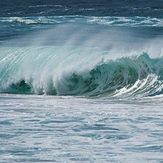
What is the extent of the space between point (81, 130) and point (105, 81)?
627 centimetres

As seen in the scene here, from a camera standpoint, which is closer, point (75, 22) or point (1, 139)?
point (1, 139)

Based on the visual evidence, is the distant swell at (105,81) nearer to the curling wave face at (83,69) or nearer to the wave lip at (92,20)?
the curling wave face at (83,69)

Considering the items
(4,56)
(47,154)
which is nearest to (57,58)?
(4,56)

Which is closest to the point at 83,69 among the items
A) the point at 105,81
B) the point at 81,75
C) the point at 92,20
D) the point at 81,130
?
the point at 81,75

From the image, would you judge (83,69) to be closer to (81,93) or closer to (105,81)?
(105,81)

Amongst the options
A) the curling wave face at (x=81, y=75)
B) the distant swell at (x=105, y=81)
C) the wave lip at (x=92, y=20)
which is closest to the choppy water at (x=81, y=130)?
the distant swell at (x=105, y=81)

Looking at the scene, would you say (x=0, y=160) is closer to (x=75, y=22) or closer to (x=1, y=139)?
(x=1, y=139)

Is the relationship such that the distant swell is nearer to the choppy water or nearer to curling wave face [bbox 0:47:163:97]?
curling wave face [bbox 0:47:163:97]

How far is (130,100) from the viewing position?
15.7m

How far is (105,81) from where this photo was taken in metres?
18.4

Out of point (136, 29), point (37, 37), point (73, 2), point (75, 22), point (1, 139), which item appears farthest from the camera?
point (73, 2)

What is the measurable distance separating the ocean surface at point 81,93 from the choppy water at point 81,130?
0.04 feet

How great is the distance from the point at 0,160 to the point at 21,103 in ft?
15.5

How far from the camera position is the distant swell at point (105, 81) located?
56.6ft
